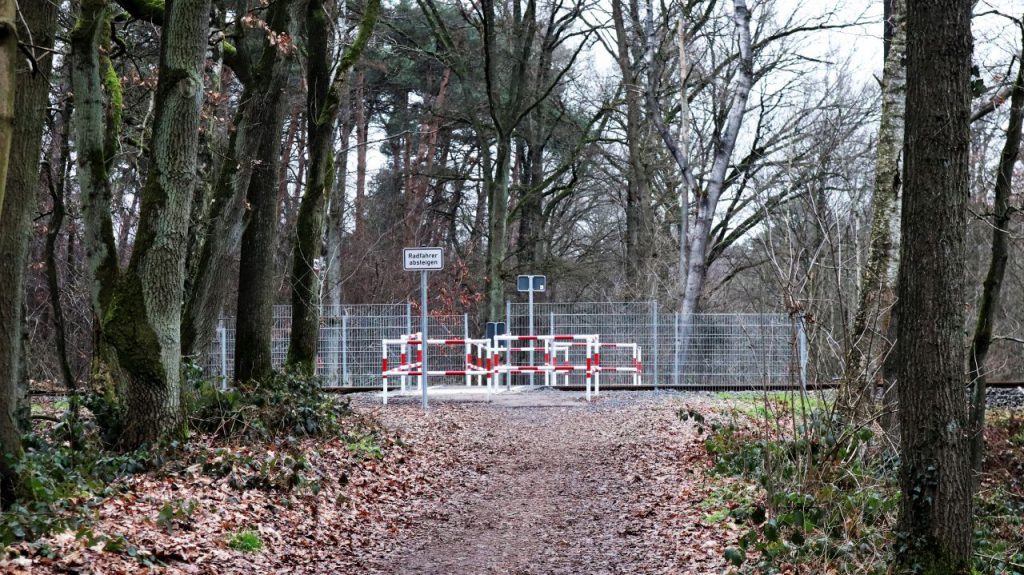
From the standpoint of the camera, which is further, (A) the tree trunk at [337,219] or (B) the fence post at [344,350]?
(A) the tree trunk at [337,219]

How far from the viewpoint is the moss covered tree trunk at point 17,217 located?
694 cm

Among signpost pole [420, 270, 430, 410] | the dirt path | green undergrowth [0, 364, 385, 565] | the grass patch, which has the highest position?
signpost pole [420, 270, 430, 410]

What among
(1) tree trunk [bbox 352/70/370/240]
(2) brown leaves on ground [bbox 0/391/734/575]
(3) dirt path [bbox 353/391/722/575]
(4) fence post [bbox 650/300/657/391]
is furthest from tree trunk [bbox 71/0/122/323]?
(1) tree trunk [bbox 352/70/370/240]

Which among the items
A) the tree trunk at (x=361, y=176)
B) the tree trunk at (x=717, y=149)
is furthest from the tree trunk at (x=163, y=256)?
the tree trunk at (x=361, y=176)

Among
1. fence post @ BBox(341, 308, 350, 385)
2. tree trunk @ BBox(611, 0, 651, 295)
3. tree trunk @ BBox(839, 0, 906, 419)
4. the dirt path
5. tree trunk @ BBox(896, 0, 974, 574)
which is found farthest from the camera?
tree trunk @ BBox(611, 0, 651, 295)

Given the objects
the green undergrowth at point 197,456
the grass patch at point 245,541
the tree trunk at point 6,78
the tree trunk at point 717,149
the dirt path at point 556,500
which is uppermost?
the tree trunk at point 717,149

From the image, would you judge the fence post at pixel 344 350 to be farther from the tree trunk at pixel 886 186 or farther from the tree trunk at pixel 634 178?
the tree trunk at pixel 886 186

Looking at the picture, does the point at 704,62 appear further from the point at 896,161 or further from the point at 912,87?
the point at 912,87

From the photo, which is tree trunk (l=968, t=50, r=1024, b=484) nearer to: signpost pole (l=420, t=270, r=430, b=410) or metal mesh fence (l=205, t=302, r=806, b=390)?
signpost pole (l=420, t=270, r=430, b=410)

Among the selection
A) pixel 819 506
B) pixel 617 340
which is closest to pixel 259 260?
pixel 819 506

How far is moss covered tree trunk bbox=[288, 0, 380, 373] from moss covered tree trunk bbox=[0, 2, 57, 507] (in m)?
6.20

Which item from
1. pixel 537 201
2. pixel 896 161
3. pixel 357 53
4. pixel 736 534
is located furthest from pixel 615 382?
pixel 736 534

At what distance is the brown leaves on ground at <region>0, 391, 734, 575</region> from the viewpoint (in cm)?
661

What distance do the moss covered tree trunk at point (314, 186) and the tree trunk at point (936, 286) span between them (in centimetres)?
942
